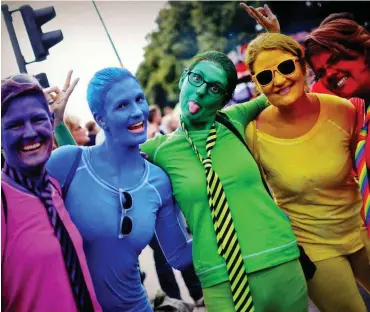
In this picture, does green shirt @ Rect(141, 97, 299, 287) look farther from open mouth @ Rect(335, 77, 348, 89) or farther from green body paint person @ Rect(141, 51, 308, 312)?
open mouth @ Rect(335, 77, 348, 89)

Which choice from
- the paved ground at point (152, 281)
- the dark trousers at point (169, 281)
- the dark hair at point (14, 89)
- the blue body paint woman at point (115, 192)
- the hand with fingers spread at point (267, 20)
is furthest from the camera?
the paved ground at point (152, 281)

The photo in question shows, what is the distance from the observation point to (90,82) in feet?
6.85

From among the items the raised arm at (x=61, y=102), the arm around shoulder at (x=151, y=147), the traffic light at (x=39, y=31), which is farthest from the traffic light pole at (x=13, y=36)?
the arm around shoulder at (x=151, y=147)

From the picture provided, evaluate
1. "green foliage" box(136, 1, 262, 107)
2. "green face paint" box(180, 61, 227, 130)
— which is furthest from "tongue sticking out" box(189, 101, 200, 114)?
"green foliage" box(136, 1, 262, 107)

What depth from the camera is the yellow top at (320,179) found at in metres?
2.33

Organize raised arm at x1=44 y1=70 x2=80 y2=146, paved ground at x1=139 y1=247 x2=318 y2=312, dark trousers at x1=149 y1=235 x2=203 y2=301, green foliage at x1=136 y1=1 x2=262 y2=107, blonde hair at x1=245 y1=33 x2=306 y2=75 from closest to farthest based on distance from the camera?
raised arm at x1=44 y1=70 x2=80 y2=146, blonde hair at x1=245 y1=33 x2=306 y2=75, dark trousers at x1=149 y1=235 x2=203 y2=301, paved ground at x1=139 y1=247 x2=318 y2=312, green foliage at x1=136 y1=1 x2=262 y2=107

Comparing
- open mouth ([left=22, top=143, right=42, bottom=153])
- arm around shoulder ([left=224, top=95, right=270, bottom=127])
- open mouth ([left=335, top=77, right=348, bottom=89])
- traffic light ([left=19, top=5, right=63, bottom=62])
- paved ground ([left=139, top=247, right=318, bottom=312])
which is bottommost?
paved ground ([left=139, top=247, right=318, bottom=312])

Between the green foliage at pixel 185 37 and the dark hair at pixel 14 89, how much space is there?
26.6 ft

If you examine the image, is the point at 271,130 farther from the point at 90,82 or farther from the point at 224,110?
the point at 90,82

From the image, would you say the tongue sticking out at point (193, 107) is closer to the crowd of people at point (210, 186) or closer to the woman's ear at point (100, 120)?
the crowd of people at point (210, 186)

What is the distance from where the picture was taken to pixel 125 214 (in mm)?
2018

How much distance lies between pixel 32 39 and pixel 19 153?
907 millimetres

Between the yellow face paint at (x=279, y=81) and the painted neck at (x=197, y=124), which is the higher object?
the yellow face paint at (x=279, y=81)

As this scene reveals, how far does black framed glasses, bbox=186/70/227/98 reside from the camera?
2.26m
